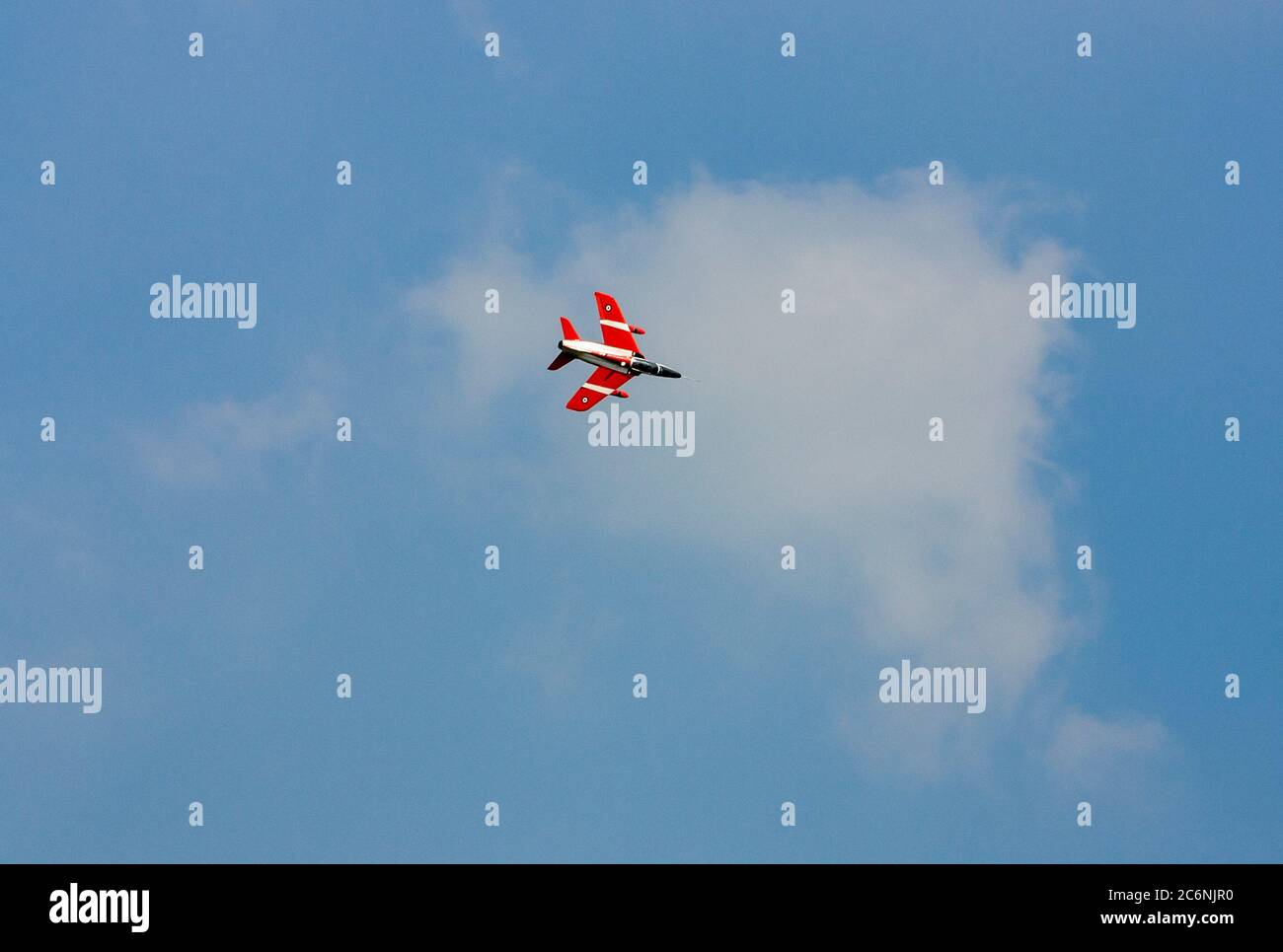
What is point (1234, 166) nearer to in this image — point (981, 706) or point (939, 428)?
point (939, 428)

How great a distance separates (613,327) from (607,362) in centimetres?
301

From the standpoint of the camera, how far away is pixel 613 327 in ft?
454

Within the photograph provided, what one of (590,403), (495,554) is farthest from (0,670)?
(590,403)

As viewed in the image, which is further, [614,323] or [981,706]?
[981,706]

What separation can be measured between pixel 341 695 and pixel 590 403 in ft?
95.2

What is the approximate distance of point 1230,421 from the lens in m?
151

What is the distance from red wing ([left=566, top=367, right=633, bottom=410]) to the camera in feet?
448

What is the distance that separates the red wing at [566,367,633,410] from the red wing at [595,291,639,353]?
72.6 inches

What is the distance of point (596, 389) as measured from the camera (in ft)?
449

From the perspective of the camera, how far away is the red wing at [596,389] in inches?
5374

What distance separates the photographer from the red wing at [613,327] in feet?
452
